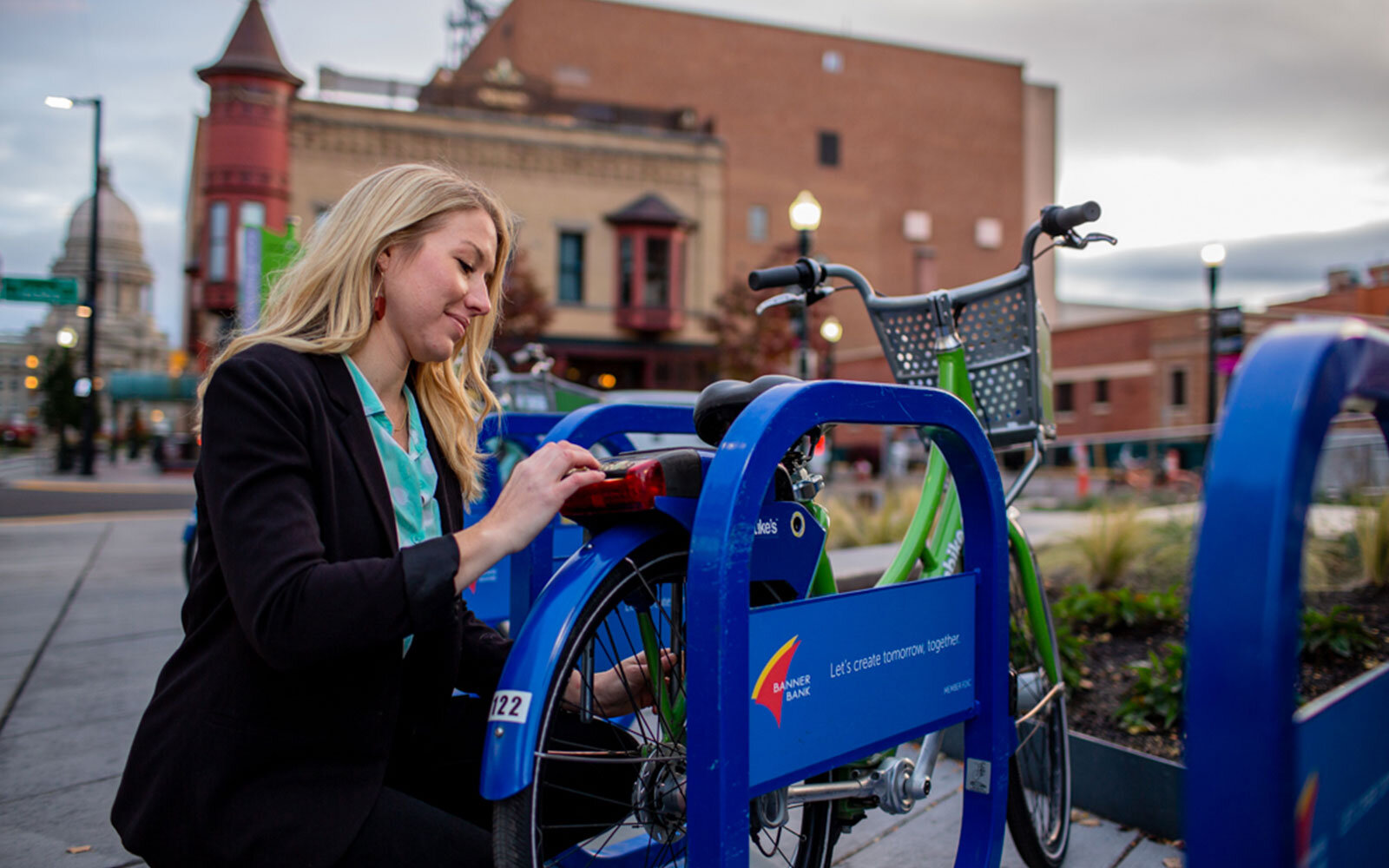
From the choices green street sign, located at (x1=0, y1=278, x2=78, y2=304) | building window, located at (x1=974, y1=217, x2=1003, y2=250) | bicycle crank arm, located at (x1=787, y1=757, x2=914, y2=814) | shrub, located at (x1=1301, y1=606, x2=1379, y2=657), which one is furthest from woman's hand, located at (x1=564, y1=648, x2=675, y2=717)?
building window, located at (x1=974, y1=217, x2=1003, y2=250)

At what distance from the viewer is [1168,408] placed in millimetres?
33938

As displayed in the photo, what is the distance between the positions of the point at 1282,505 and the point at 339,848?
1.34m

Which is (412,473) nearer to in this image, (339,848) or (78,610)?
(339,848)

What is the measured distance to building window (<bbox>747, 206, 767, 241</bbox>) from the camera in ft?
116

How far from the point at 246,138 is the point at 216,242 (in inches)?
123

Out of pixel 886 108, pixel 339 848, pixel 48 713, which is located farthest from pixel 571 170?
pixel 339 848

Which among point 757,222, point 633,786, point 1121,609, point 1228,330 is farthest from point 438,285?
point 757,222

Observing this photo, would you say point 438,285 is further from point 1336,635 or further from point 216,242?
point 216,242

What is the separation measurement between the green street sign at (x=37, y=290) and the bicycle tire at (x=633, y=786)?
15.0 m

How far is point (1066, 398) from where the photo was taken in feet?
125

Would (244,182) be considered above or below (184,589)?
above

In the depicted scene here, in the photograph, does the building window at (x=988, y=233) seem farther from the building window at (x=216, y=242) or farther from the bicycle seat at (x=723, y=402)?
the bicycle seat at (x=723, y=402)

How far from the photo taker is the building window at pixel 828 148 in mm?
38938

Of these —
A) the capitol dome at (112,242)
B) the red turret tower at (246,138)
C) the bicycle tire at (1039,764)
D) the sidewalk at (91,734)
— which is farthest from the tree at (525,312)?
the capitol dome at (112,242)
